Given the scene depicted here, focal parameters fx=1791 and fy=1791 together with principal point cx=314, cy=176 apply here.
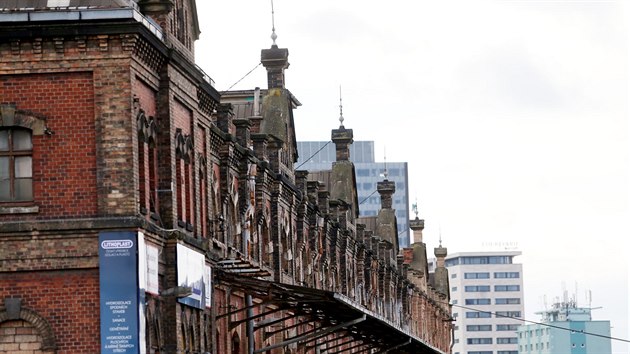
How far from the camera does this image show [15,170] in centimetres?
3384

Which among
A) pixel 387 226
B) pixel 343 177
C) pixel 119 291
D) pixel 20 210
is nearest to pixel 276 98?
pixel 343 177

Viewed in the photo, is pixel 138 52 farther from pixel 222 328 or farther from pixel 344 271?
pixel 344 271

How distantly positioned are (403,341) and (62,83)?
1030 inches

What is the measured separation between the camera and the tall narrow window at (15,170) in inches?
1330

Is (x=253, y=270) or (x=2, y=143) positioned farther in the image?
(x=253, y=270)

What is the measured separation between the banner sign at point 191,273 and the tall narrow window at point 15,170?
12.1ft

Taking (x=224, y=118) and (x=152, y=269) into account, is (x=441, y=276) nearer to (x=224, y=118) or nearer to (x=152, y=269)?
(x=224, y=118)

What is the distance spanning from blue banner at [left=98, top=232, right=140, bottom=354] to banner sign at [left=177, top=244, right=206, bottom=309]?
294cm

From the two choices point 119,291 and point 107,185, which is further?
point 107,185

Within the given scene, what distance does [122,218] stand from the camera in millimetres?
33250

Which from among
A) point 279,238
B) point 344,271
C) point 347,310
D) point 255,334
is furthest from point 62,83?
point 344,271

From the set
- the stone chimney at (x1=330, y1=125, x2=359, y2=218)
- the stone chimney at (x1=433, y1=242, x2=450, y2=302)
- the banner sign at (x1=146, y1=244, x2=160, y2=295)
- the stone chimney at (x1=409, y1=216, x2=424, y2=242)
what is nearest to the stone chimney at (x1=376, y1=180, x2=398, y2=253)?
the stone chimney at (x1=330, y1=125, x2=359, y2=218)

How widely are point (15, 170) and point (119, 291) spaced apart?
3160 mm

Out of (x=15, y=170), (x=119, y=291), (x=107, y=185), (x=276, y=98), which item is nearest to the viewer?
(x=119, y=291)
